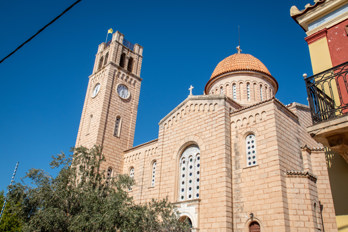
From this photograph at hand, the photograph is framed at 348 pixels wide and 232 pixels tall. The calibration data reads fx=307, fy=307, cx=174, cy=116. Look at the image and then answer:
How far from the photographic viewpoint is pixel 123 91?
25.3 meters

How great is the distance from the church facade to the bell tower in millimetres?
253

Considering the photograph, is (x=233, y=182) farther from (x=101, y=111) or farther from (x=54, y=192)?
(x=101, y=111)

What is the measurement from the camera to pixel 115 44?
86.3 feet

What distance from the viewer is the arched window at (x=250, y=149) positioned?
45.5 feet

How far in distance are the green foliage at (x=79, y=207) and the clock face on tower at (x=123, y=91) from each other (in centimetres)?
1212

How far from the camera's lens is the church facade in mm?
12438

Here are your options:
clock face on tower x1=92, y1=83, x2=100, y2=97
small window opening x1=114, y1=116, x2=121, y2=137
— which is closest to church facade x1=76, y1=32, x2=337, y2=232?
small window opening x1=114, y1=116, x2=121, y2=137

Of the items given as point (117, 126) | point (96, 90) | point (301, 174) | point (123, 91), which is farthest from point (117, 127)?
point (301, 174)

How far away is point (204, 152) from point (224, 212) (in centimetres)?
327

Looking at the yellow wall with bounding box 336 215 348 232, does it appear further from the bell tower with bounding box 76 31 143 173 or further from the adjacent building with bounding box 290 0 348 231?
the bell tower with bounding box 76 31 143 173

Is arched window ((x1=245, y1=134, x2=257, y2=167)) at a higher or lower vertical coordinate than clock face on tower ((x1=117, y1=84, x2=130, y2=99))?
lower

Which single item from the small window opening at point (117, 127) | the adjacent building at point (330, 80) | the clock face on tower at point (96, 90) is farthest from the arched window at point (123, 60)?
the adjacent building at point (330, 80)

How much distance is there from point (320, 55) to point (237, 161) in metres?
7.33

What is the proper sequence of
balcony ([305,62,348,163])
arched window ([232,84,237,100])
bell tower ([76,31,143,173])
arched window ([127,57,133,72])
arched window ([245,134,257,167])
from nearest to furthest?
balcony ([305,62,348,163]) < arched window ([245,134,257,167]) < arched window ([232,84,237,100]) < bell tower ([76,31,143,173]) < arched window ([127,57,133,72])
